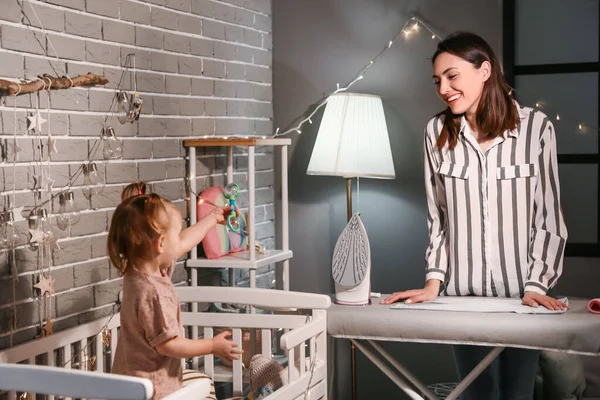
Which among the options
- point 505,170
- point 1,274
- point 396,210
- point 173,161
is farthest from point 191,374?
point 396,210

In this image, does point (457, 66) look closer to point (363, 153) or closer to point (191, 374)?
point (363, 153)

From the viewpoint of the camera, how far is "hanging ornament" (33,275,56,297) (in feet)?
7.29

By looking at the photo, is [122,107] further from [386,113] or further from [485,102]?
[386,113]

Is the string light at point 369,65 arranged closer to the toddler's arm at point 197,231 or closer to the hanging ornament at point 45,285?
the toddler's arm at point 197,231

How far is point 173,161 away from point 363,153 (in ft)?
2.34

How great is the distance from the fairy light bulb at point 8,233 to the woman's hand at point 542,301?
51.5 inches

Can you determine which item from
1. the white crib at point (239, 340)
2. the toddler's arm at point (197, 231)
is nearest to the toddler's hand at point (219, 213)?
the toddler's arm at point (197, 231)

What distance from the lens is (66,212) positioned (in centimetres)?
236

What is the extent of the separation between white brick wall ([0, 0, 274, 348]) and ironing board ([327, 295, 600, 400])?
0.74 metres

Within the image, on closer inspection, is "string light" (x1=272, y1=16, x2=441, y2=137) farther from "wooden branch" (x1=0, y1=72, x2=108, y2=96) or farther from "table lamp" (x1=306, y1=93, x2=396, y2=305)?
"wooden branch" (x1=0, y1=72, x2=108, y2=96)

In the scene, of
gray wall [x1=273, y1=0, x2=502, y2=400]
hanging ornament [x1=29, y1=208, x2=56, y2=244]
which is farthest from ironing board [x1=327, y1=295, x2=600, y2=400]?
gray wall [x1=273, y1=0, x2=502, y2=400]

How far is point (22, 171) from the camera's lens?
7.20 ft

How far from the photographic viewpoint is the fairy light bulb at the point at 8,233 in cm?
212

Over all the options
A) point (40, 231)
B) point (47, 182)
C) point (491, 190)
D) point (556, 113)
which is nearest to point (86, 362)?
point (40, 231)
